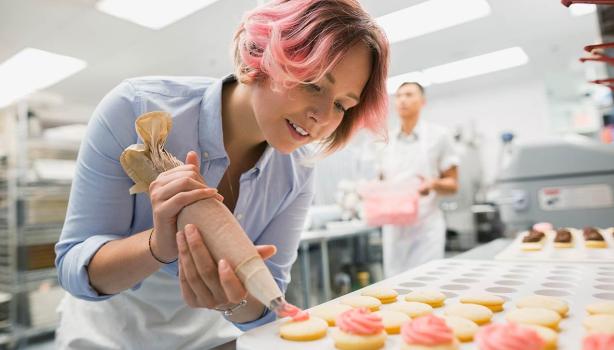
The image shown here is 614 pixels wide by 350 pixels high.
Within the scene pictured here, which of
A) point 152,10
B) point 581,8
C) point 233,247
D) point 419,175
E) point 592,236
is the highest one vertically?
point 152,10

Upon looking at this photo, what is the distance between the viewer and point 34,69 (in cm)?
147

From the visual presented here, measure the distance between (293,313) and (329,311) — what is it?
0.26 ft

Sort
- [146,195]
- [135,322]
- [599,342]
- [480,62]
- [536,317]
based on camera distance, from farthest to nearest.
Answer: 1. [480,62]
2. [135,322]
3. [146,195]
4. [536,317]
5. [599,342]

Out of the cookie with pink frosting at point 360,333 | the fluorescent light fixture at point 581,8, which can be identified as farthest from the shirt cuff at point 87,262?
the fluorescent light fixture at point 581,8

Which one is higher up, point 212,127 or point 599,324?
point 212,127

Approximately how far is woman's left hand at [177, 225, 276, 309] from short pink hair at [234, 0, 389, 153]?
1.04 ft

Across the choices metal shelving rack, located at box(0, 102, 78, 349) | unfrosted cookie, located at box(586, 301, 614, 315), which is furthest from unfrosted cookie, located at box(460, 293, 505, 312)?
metal shelving rack, located at box(0, 102, 78, 349)

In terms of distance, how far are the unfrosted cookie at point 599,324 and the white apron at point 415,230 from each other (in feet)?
5.55

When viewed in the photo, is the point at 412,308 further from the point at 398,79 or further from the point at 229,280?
the point at 398,79

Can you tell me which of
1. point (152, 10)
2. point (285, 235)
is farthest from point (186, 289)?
point (152, 10)

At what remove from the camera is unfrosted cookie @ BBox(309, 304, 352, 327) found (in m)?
0.61

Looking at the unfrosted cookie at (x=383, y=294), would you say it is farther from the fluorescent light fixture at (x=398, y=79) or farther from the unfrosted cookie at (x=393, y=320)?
the fluorescent light fixture at (x=398, y=79)

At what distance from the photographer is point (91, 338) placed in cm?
90

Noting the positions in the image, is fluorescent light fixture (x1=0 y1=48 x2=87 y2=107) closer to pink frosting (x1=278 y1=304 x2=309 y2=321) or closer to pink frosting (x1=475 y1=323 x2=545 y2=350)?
pink frosting (x1=278 y1=304 x2=309 y2=321)
